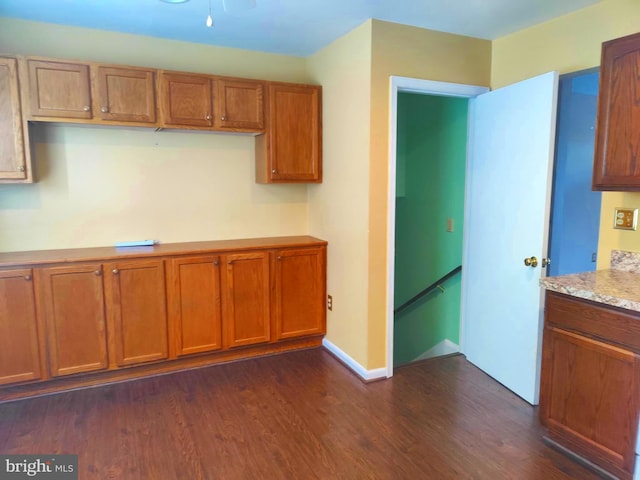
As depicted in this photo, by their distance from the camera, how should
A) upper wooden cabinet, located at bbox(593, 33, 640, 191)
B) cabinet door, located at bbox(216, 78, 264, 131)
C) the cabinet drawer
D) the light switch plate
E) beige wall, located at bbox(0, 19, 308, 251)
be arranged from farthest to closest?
cabinet door, located at bbox(216, 78, 264, 131), beige wall, located at bbox(0, 19, 308, 251), the light switch plate, upper wooden cabinet, located at bbox(593, 33, 640, 191), the cabinet drawer

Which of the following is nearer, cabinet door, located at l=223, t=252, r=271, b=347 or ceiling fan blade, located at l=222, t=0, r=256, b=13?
ceiling fan blade, located at l=222, t=0, r=256, b=13

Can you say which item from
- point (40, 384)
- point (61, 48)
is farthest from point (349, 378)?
point (61, 48)

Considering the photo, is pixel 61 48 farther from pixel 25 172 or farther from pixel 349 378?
pixel 349 378

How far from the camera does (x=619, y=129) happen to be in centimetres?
207

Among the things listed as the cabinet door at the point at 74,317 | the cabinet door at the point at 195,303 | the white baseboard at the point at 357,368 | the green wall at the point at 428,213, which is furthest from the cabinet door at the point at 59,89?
the green wall at the point at 428,213

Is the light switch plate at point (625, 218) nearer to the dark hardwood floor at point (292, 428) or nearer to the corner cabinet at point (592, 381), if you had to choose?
the corner cabinet at point (592, 381)

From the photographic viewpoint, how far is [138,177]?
3.24 meters

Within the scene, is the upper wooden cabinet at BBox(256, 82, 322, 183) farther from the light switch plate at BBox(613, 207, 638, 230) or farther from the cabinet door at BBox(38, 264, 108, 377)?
the light switch plate at BBox(613, 207, 638, 230)

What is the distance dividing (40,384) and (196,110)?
6.97 feet

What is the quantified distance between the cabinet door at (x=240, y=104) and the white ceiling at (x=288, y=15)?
1.15ft

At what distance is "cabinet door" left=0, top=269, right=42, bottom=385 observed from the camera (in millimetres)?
2580

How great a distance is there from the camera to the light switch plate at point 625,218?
227 cm

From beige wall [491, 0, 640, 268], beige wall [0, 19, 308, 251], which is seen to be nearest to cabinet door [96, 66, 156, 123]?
beige wall [0, 19, 308, 251]

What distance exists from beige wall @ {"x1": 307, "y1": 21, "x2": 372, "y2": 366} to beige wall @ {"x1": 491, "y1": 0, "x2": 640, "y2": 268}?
107cm
